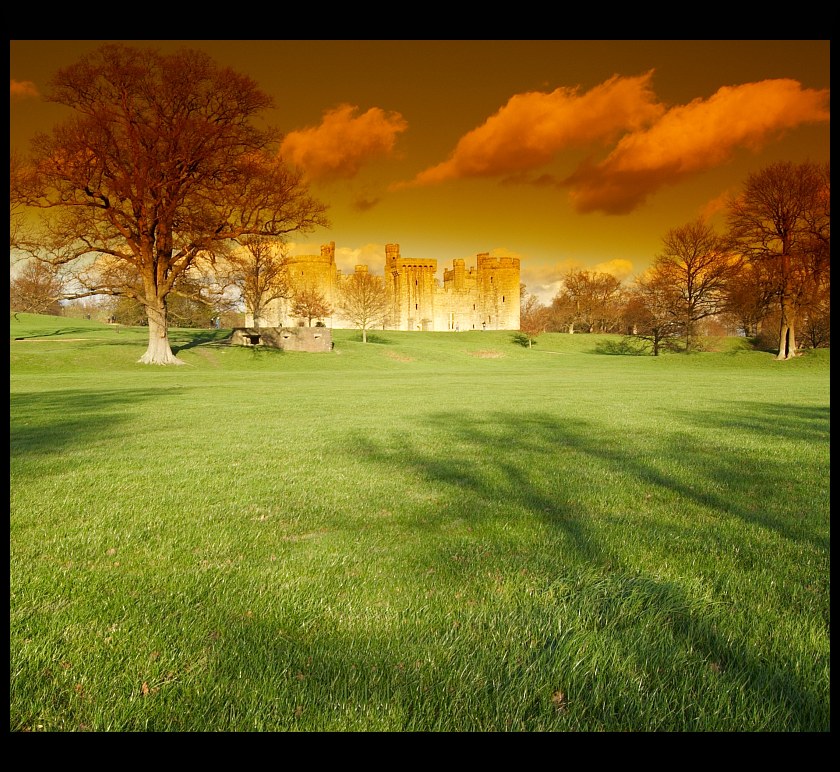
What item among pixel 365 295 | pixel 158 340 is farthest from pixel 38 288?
pixel 365 295

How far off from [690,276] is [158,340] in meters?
48.2

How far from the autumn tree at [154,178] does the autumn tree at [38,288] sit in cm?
81

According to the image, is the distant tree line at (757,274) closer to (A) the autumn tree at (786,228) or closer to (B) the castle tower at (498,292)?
(A) the autumn tree at (786,228)

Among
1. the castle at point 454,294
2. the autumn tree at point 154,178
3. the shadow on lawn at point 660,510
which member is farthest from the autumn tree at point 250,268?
the castle at point 454,294

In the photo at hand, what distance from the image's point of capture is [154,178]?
29844 mm

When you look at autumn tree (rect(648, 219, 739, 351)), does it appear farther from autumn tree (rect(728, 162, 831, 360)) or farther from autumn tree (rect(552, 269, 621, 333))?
autumn tree (rect(552, 269, 621, 333))

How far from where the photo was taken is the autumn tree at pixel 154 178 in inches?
1108

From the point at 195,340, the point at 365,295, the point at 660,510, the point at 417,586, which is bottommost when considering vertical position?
the point at 660,510

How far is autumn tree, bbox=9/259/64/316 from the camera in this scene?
2869 centimetres

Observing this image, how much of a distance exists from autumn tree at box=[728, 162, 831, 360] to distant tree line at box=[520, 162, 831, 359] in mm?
68

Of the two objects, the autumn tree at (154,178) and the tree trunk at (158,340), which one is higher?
the autumn tree at (154,178)

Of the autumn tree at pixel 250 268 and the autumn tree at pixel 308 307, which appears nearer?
the autumn tree at pixel 250 268

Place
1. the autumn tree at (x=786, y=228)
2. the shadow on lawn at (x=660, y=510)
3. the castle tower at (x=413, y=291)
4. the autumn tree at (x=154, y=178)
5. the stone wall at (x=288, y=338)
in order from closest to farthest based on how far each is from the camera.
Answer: the shadow on lawn at (x=660, y=510)
the autumn tree at (x=154, y=178)
the autumn tree at (x=786, y=228)
the stone wall at (x=288, y=338)
the castle tower at (x=413, y=291)

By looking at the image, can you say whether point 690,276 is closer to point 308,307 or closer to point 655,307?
point 655,307
